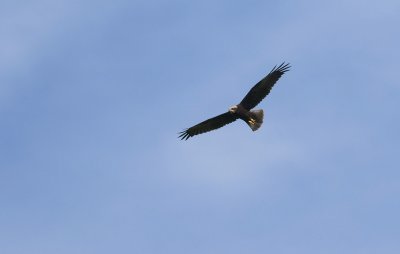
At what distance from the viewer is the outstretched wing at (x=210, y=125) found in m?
69.3

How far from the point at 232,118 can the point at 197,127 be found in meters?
1.49

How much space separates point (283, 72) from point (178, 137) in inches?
189

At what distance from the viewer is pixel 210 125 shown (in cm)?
6988

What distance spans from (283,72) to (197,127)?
3900 mm

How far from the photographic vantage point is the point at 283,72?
224ft

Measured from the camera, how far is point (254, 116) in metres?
68.4

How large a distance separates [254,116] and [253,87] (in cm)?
105

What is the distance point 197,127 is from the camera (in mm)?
70125

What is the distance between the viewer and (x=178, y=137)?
70.6 m

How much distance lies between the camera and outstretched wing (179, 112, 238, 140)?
6931 cm
